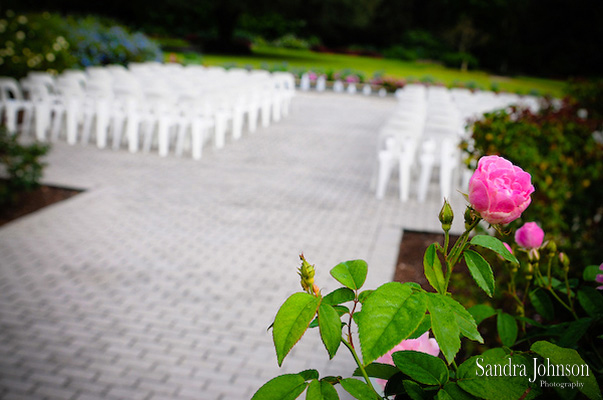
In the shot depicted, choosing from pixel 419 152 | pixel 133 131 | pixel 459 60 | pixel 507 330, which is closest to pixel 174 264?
pixel 507 330

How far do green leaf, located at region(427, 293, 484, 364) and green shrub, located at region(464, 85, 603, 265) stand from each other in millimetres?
3461

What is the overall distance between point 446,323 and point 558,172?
193 inches

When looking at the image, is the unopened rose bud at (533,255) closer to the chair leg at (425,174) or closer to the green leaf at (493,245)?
the green leaf at (493,245)

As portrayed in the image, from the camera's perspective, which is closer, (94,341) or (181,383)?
(181,383)

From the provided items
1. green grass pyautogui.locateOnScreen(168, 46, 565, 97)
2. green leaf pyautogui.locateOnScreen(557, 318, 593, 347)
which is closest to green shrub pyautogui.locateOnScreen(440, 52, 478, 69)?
green grass pyautogui.locateOnScreen(168, 46, 565, 97)

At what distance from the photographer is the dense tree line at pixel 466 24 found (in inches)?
1679

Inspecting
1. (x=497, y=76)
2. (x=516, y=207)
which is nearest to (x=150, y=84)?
(x=516, y=207)

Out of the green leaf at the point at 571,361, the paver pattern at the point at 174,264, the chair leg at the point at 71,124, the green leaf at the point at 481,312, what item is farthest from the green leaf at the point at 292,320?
the chair leg at the point at 71,124

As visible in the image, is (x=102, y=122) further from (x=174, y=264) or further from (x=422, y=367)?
(x=422, y=367)

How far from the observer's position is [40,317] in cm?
459

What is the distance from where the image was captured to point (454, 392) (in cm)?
97

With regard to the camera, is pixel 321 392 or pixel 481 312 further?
pixel 481 312

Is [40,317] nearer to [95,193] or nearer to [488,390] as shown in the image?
[95,193]

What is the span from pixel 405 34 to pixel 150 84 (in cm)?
5064
